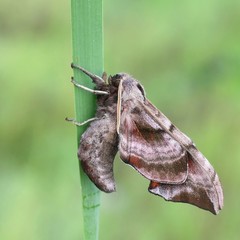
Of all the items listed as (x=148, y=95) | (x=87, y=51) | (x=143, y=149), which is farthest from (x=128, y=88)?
(x=148, y=95)

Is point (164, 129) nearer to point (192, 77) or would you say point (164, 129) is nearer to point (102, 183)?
point (102, 183)

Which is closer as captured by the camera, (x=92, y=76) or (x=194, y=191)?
(x=92, y=76)

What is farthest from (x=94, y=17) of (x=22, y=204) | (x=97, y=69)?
(x=22, y=204)

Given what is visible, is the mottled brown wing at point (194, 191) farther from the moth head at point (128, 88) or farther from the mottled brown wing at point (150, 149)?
the moth head at point (128, 88)

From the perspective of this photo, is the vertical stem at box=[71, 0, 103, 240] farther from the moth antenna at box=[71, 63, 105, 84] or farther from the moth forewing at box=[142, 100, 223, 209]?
the moth forewing at box=[142, 100, 223, 209]

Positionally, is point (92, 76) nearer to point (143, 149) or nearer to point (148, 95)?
point (143, 149)

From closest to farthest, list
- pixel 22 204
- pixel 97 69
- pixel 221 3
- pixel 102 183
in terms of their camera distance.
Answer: pixel 97 69
pixel 102 183
pixel 22 204
pixel 221 3

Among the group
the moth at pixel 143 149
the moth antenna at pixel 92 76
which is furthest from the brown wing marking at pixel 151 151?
the moth antenna at pixel 92 76
